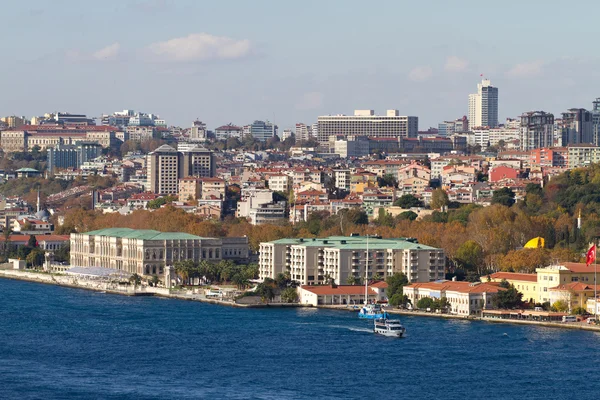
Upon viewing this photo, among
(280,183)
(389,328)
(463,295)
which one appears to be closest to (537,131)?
(280,183)

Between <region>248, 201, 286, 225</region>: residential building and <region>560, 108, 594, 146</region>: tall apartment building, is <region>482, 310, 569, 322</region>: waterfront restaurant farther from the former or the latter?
<region>560, 108, 594, 146</region>: tall apartment building

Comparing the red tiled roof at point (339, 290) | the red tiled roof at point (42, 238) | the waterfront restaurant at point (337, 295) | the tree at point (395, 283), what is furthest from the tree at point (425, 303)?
the red tiled roof at point (42, 238)

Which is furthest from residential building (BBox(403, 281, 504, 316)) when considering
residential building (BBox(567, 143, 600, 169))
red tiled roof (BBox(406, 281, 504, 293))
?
residential building (BBox(567, 143, 600, 169))

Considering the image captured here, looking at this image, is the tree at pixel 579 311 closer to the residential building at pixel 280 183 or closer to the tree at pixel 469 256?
the tree at pixel 469 256

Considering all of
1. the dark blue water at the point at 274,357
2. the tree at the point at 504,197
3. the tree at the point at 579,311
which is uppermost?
the tree at the point at 504,197

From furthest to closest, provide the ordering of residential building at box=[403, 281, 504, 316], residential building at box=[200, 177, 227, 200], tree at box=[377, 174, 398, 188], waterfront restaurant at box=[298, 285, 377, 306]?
tree at box=[377, 174, 398, 188], residential building at box=[200, 177, 227, 200], waterfront restaurant at box=[298, 285, 377, 306], residential building at box=[403, 281, 504, 316]

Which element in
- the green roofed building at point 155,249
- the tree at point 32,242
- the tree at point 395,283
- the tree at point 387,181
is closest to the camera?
the tree at point 395,283

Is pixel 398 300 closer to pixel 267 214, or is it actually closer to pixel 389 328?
pixel 389 328

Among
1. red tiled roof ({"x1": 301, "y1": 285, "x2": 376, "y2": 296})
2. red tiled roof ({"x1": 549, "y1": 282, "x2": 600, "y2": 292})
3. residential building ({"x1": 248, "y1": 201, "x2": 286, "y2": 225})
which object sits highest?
residential building ({"x1": 248, "y1": 201, "x2": 286, "y2": 225})
